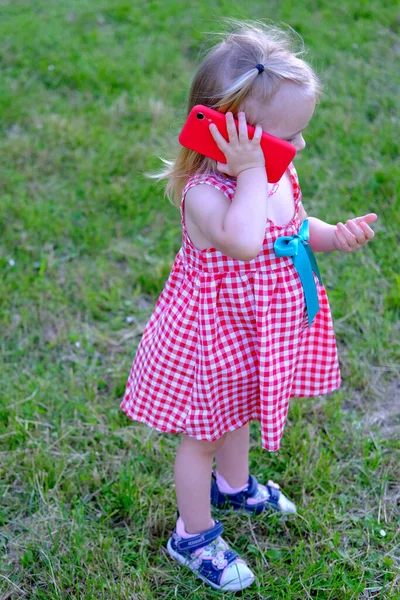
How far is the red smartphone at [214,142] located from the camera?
4.67 feet

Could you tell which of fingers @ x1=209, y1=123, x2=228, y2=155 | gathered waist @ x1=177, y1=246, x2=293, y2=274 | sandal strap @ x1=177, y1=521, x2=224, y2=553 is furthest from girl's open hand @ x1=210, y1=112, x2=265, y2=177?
sandal strap @ x1=177, y1=521, x2=224, y2=553

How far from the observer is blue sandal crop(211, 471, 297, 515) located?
2.02 metres

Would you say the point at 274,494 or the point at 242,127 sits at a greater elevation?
the point at 242,127

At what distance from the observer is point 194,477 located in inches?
70.4

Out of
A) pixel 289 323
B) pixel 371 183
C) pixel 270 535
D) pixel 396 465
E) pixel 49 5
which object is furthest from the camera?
pixel 49 5

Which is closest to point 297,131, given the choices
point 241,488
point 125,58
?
point 241,488

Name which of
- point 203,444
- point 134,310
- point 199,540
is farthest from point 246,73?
point 134,310

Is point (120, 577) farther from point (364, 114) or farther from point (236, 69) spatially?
point (364, 114)

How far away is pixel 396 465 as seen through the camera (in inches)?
83.7

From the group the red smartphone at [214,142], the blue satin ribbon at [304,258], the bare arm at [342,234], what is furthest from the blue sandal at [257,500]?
the red smartphone at [214,142]

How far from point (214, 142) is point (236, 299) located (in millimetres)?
354

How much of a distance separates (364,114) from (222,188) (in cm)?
251

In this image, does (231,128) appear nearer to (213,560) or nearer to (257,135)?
(257,135)

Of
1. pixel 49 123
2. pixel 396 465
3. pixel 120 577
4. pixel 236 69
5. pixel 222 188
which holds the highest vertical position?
pixel 236 69
